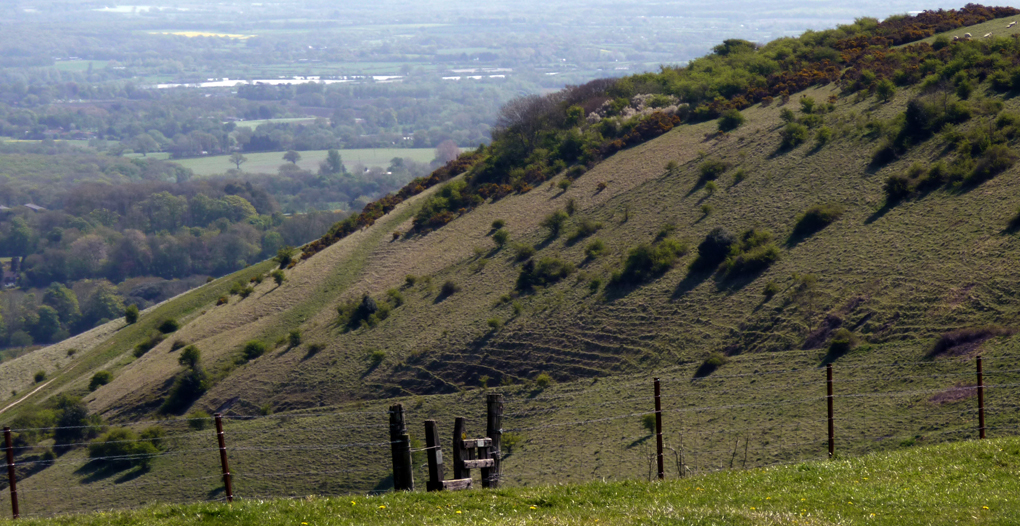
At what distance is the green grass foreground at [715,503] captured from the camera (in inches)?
332

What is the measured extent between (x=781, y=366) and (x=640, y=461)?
6648 mm

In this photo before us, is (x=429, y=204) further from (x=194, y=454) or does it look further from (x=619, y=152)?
(x=194, y=454)

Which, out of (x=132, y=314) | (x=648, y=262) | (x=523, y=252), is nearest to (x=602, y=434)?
(x=648, y=262)

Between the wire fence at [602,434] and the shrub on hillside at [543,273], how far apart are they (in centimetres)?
695

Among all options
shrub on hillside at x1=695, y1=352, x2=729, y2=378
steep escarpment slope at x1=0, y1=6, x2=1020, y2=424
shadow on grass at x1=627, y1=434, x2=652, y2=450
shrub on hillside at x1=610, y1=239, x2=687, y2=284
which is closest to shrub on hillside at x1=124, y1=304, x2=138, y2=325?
steep escarpment slope at x1=0, y1=6, x2=1020, y2=424

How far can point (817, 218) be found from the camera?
34.4 m

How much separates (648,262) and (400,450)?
26.6 metres

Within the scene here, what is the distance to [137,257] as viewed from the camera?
383 ft

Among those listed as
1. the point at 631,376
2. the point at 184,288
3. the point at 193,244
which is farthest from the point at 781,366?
the point at 193,244

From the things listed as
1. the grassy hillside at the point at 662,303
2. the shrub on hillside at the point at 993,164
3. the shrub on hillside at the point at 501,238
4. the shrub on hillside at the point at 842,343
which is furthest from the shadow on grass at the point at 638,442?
the shrub on hillside at the point at 501,238

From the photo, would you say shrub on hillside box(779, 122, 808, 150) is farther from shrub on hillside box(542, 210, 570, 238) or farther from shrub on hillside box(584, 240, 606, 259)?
shrub on hillside box(542, 210, 570, 238)

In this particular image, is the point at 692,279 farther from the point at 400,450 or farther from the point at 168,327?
the point at 168,327

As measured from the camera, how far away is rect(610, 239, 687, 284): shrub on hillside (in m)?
35.4

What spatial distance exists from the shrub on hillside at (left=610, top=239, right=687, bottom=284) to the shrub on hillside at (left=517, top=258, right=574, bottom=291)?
2569 millimetres
